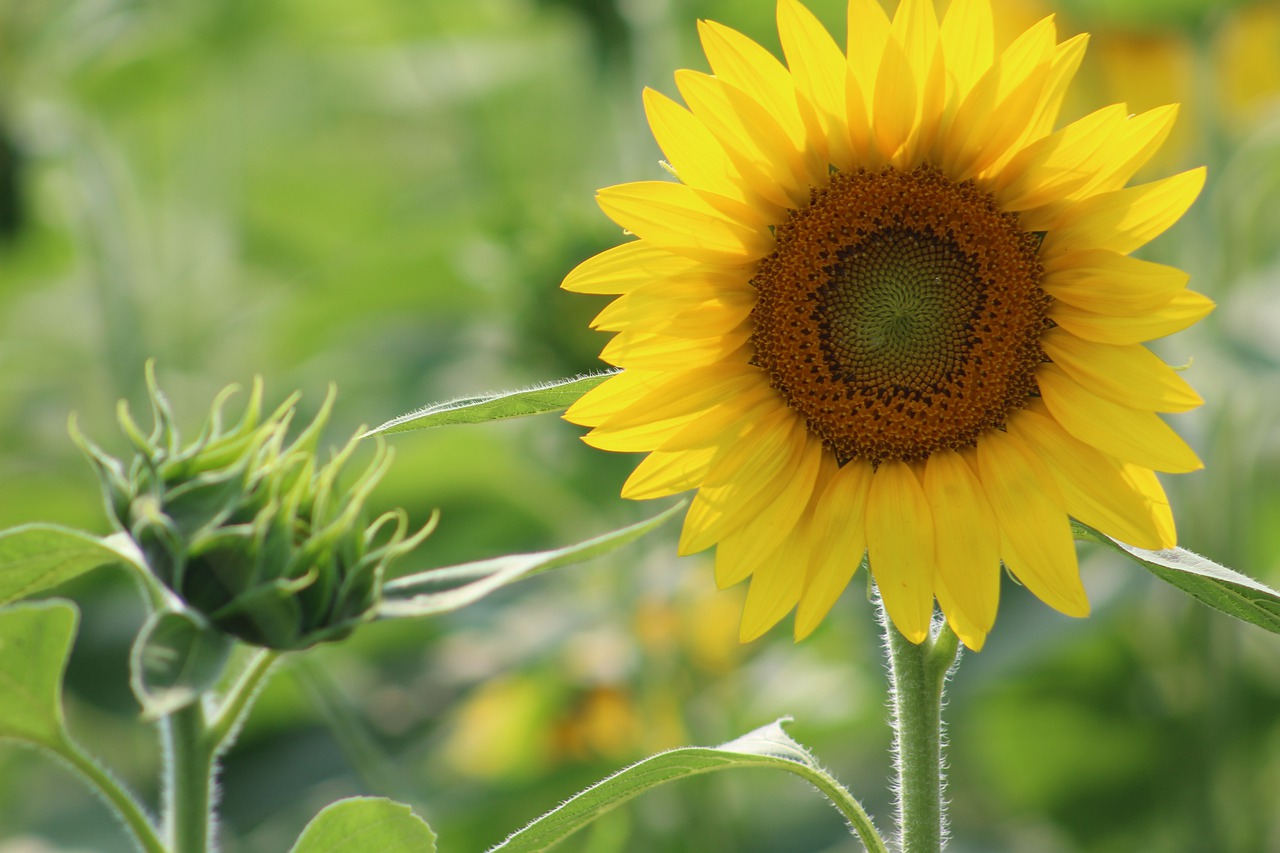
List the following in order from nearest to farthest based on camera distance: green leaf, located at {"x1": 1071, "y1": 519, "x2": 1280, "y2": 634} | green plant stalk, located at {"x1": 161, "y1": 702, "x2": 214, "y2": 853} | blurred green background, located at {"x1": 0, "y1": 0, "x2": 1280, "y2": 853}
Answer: green leaf, located at {"x1": 1071, "y1": 519, "x2": 1280, "y2": 634}
green plant stalk, located at {"x1": 161, "y1": 702, "x2": 214, "y2": 853}
blurred green background, located at {"x1": 0, "y1": 0, "x2": 1280, "y2": 853}

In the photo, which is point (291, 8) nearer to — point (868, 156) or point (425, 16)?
point (425, 16)

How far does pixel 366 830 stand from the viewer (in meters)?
0.80

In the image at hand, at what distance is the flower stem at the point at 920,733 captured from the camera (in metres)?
0.78

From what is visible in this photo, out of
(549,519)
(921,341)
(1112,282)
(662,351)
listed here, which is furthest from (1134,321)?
(549,519)

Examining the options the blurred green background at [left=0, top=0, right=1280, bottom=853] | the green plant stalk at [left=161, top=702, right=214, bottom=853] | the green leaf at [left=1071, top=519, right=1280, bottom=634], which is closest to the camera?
the green leaf at [left=1071, top=519, right=1280, bottom=634]

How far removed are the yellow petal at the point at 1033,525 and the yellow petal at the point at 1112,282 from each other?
87 millimetres

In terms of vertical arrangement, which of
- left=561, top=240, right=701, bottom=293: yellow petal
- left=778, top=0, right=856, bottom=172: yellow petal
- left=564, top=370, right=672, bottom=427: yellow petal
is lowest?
→ left=564, top=370, right=672, bottom=427: yellow petal

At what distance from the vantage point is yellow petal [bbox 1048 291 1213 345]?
2.58ft

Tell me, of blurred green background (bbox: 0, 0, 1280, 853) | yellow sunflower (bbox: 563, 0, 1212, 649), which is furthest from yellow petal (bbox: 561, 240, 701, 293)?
blurred green background (bbox: 0, 0, 1280, 853)

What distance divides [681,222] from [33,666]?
1.36ft

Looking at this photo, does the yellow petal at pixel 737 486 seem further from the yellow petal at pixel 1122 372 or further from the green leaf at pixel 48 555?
the green leaf at pixel 48 555

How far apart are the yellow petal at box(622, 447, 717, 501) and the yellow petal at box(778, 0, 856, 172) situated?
0.58ft

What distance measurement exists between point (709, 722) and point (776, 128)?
3.91 feet

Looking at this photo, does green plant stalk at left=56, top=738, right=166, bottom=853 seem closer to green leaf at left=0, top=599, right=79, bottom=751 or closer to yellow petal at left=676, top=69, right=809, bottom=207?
green leaf at left=0, top=599, right=79, bottom=751
